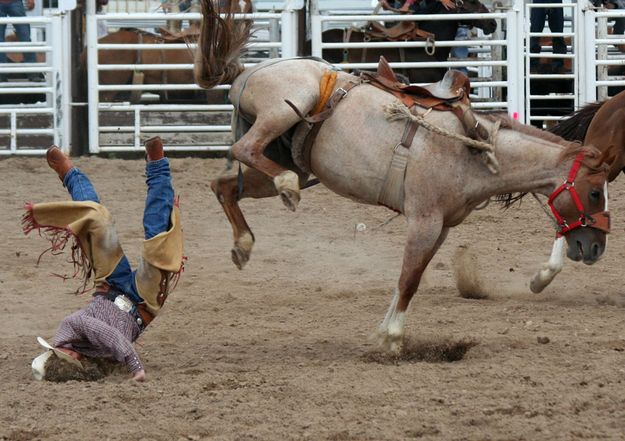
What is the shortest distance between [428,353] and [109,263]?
156 centimetres

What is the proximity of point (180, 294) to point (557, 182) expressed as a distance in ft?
8.78

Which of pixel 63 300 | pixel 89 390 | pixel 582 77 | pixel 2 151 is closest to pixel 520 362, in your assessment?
pixel 89 390

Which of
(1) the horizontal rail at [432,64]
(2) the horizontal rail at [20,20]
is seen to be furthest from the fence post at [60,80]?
(1) the horizontal rail at [432,64]

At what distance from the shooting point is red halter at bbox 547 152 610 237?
211 inches

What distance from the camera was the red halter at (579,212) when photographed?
5352 mm

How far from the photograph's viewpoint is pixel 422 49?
453 inches

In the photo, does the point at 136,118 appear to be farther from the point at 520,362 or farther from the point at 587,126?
the point at 520,362

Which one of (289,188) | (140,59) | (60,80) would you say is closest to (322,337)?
(289,188)

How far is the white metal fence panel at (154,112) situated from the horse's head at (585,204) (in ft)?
19.7

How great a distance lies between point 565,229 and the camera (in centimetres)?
546

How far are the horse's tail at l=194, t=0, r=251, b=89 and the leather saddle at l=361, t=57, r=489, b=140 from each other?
664 millimetres

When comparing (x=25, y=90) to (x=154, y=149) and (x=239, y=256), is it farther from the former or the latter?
(x=154, y=149)

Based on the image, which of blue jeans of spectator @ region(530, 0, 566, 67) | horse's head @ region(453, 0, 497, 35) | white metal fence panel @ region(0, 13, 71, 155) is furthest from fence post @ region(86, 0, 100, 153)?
blue jeans of spectator @ region(530, 0, 566, 67)

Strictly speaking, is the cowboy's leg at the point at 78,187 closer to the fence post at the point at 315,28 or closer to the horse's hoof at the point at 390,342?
the horse's hoof at the point at 390,342
